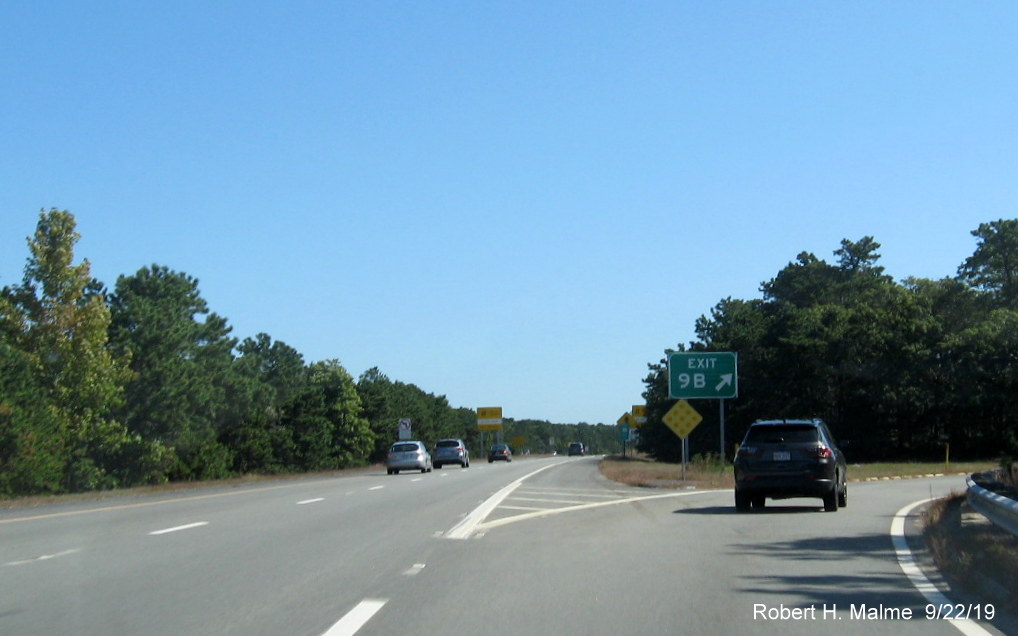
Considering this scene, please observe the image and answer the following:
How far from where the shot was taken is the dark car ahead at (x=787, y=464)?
20.5 meters

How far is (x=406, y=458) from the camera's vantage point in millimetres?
50125

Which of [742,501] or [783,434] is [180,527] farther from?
[783,434]

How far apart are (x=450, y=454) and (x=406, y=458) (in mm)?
11462

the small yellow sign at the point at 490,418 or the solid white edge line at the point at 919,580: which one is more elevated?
the small yellow sign at the point at 490,418

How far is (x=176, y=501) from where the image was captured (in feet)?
86.7

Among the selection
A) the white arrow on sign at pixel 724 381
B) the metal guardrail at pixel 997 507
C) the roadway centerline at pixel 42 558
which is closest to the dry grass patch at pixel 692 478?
the white arrow on sign at pixel 724 381

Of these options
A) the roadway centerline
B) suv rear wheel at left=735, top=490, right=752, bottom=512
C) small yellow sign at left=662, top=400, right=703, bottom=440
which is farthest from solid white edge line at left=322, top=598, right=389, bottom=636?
small yellow sign at left=662, top=400, right=703, bottom=440

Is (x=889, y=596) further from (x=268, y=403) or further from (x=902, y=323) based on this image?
(x=268, y=403)

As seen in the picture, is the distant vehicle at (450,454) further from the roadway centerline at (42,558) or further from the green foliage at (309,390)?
the roadway centerline at (42,558)

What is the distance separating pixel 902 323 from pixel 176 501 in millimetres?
51511

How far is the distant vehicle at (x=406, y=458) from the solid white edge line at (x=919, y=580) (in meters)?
33.6

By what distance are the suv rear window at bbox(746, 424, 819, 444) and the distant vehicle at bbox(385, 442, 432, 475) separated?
30.3 meters

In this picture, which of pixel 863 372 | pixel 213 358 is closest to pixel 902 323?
pixel 863 372

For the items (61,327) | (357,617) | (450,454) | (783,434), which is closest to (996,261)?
(450,454)
